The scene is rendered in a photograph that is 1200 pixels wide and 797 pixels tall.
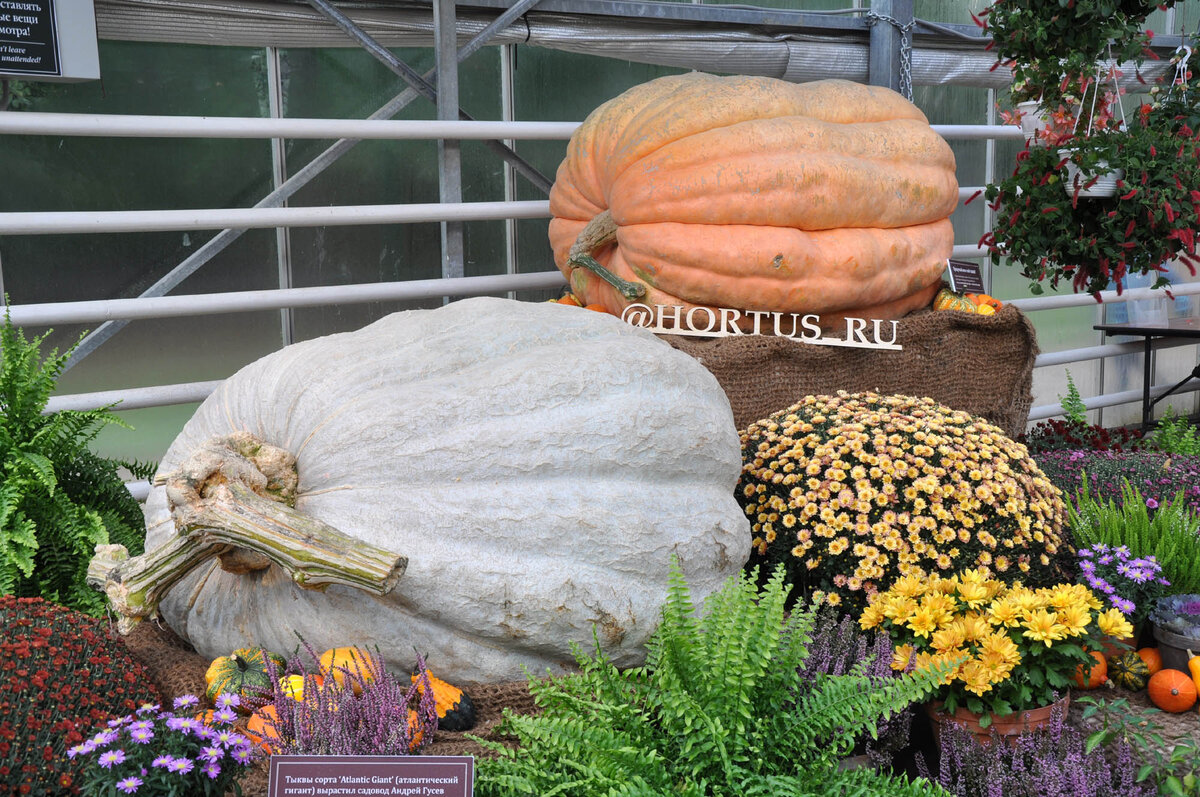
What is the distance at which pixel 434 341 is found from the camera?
84.7 inches

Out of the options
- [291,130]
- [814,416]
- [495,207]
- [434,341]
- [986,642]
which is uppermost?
[291,130]

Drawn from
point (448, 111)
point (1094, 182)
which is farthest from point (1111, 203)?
point (448, 111)

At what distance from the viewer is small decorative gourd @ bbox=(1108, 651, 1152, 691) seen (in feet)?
7.43

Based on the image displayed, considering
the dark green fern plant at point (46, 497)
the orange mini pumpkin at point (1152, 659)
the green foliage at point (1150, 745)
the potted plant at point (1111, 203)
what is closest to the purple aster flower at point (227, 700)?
the dark green fern plant at point (46, 497)

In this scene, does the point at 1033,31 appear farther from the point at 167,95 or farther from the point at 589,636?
the point at 167,95

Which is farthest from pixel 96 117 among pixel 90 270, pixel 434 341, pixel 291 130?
pixel 434 341

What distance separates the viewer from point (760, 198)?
3.09 m

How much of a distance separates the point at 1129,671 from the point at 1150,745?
331 mm

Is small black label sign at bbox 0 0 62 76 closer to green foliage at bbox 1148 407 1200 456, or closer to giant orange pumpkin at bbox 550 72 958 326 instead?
giant orange pumpkin at bbox 550 72 958 326

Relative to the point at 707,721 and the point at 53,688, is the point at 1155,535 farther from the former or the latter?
the point at 53,688

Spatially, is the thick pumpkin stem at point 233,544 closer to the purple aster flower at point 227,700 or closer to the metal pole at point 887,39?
the purple aster flower at point 227,700

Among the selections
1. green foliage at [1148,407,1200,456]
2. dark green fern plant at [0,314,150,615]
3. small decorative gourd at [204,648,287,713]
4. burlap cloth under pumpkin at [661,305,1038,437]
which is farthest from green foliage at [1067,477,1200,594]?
dark green fern plant at [0,314,150,615]

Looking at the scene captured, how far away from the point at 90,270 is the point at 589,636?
3.05 meters

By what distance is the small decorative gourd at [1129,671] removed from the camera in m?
2.26
